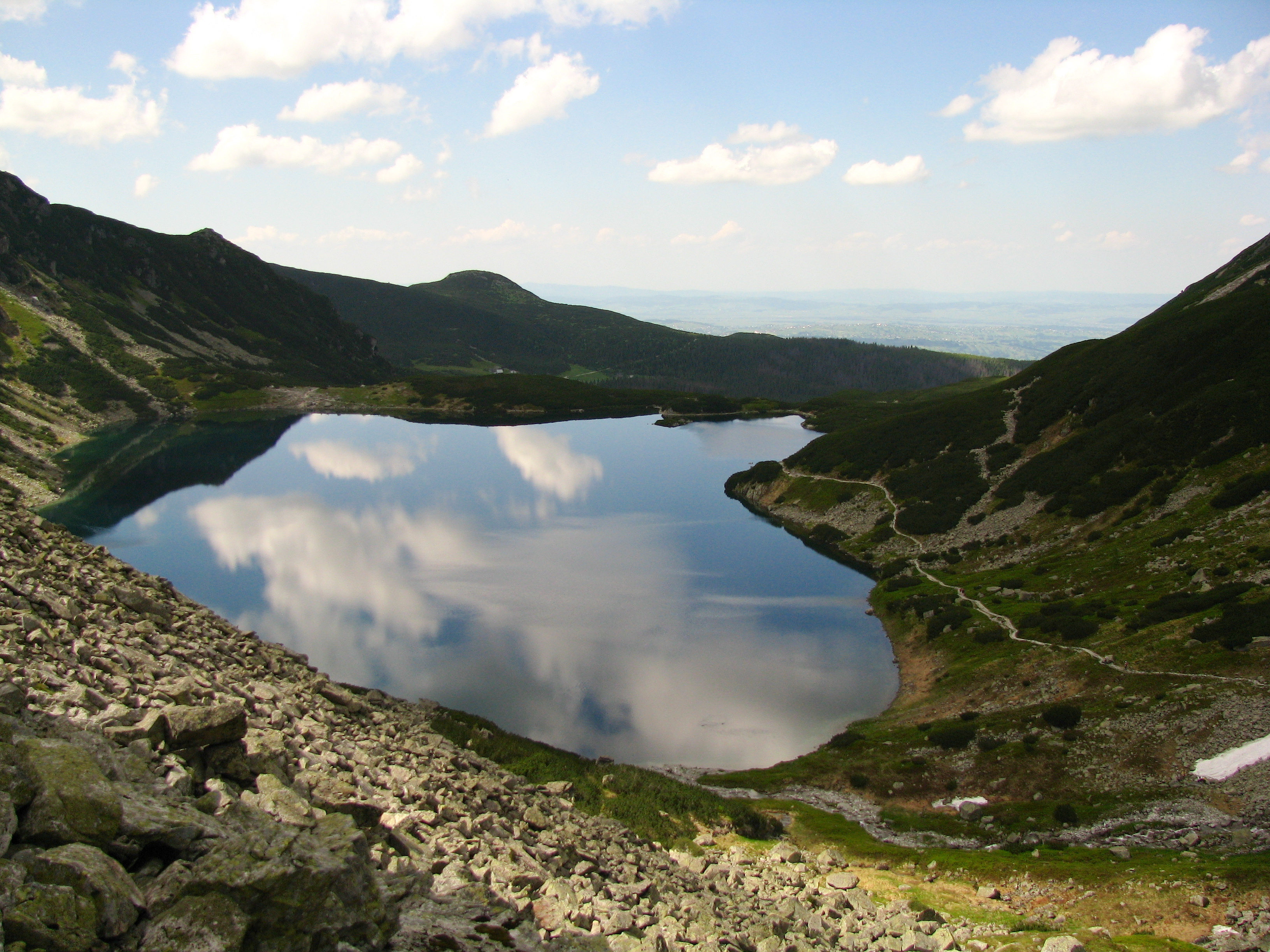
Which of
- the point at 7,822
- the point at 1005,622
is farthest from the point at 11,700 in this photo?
the point at 1005,622

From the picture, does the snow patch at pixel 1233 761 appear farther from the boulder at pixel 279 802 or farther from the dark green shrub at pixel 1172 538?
the boulder at pixel 279 802

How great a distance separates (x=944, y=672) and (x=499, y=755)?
35823 mm

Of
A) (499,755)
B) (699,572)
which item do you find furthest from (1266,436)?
(499,755)

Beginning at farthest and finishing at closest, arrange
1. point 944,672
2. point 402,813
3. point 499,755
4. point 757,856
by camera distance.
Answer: point 944,672 → point 499,755 → point 757,856 → point 402,813

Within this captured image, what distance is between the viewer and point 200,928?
11.5 metres

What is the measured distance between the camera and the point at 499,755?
39.7 meters

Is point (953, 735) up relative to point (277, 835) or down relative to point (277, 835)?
down

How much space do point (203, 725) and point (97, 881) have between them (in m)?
8.30

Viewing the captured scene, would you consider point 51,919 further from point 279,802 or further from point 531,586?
point 531,586

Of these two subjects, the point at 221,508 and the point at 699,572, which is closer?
the point at 699,572

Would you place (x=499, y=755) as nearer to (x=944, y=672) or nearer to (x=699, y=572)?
(x=944, y=672)

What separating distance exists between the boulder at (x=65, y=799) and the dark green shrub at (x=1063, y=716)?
45710mm

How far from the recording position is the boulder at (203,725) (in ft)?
60.9

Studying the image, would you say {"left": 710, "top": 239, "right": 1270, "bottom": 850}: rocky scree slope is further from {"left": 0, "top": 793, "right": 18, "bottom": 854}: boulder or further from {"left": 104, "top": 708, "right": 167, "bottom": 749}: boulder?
{"left": 0, "top": 793, "right": 18, "bottom": 854}: boulder
